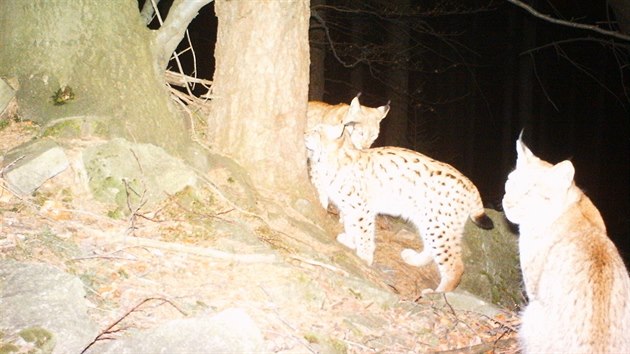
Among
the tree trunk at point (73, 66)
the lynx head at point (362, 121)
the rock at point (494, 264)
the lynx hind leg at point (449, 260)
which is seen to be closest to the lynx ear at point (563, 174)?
the lynx hind leg at point (449, 260)

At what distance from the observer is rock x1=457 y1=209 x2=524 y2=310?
6.95m

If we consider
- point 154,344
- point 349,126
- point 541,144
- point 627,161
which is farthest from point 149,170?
point 627,161

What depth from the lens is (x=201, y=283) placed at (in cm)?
352

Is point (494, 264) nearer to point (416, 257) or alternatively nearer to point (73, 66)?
point (416, 257)

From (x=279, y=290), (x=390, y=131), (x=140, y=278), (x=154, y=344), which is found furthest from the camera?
(x=390, y=131)

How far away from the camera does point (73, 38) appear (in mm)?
4430

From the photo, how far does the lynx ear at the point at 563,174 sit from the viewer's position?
3975mm

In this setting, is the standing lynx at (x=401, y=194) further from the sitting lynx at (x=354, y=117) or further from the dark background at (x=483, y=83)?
the dark background at (x=483, y=83)

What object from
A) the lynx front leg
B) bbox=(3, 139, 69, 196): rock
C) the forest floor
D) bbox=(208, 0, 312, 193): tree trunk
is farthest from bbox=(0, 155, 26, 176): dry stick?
the lynx front leg

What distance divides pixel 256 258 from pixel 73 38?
2.47 m

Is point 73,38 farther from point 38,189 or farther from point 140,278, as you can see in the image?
point 140,278

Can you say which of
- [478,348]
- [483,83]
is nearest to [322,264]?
[478,348]

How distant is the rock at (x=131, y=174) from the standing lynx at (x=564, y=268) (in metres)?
2.76

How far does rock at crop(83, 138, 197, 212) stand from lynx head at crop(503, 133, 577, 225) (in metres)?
2.66
